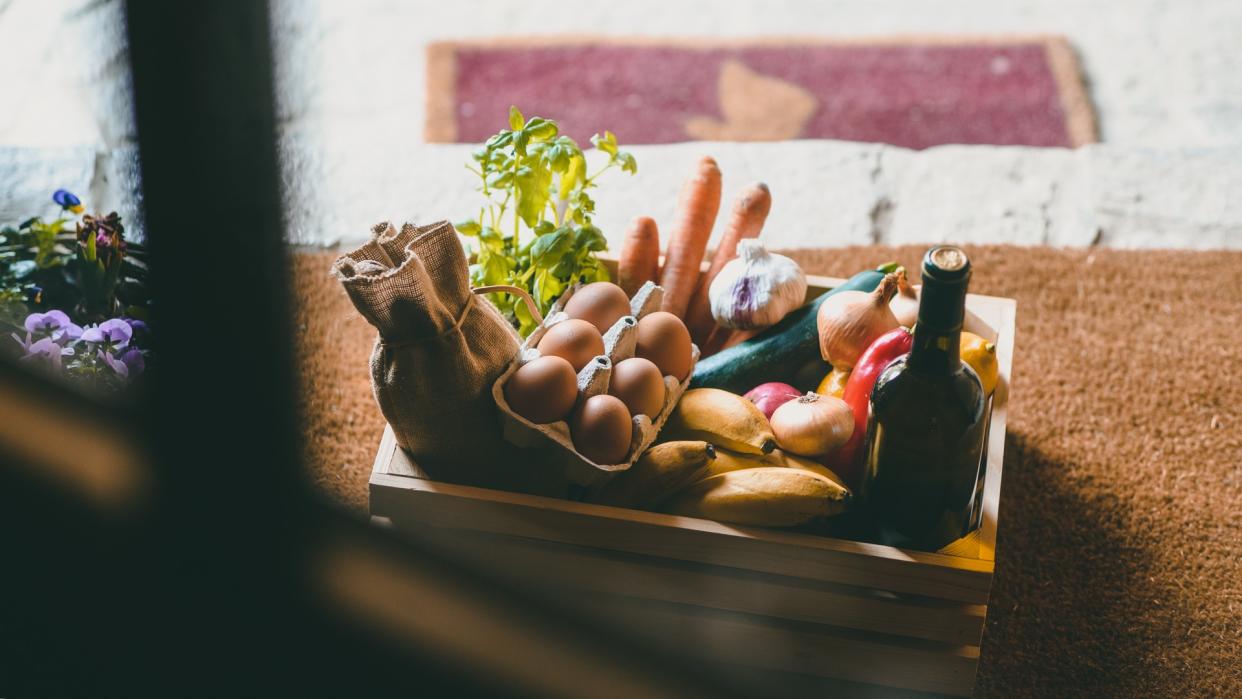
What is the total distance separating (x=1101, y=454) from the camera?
4.74 feet

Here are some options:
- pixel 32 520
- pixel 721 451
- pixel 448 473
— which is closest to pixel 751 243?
pixel 721 451

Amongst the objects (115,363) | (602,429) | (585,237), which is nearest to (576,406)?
(602,429)

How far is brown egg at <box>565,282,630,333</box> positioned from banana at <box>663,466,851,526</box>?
21 cm

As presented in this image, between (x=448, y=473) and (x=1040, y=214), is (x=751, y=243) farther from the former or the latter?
(x=1040, y=214)

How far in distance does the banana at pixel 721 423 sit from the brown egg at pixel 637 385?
0.21 ft

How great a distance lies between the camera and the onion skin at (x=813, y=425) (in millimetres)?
1028

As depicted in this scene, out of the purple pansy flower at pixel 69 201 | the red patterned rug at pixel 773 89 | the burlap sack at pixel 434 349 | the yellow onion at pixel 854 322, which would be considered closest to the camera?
the burlap sack at pixel 434 349

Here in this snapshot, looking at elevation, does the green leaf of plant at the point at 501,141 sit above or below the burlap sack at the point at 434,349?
above

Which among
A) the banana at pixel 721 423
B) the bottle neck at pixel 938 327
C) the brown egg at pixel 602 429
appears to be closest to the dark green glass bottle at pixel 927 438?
the bottle neck at pixel 938 327

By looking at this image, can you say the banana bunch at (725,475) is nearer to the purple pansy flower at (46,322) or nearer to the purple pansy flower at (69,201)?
the purple pansy flower at (46,322)

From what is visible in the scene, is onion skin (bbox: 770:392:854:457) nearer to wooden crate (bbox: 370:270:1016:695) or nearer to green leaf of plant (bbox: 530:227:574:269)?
wooden crate (bbox: 370:270:1016:695)

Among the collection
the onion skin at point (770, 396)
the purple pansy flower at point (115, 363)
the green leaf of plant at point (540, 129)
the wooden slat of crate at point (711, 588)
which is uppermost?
the green leaf of plant at point (540, 129)

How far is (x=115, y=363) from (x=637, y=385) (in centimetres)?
62

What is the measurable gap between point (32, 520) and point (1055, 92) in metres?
2.08
